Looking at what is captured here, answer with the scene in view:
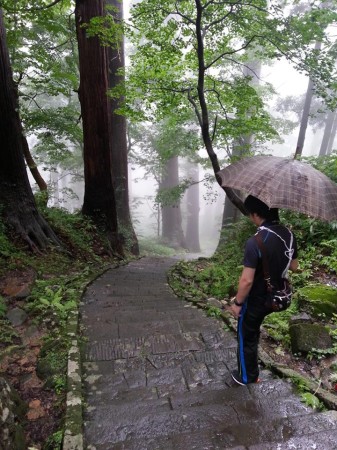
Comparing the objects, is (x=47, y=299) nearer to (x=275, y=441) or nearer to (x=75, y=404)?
(x=75, y=404)

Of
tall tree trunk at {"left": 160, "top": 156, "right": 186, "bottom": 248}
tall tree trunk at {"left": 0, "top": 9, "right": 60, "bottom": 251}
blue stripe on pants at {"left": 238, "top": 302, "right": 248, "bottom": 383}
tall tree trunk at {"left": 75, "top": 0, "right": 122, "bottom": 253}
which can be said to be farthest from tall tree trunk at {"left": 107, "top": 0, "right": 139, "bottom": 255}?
blue stripe on pants at {"left": 238, "top": 302, "right": 248, "bottom": 383}

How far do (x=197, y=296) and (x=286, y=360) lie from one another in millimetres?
2579

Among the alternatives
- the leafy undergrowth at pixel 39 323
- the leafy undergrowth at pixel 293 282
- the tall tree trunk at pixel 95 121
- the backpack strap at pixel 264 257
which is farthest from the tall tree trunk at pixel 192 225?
the backpack strap at pixel 264 257

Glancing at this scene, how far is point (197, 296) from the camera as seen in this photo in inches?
244

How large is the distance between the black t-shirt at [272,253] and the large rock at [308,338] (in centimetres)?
142

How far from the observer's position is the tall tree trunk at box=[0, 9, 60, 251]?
603cm

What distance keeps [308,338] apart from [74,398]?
9.03 ft

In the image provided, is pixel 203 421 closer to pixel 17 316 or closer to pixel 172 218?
pixel 17 316

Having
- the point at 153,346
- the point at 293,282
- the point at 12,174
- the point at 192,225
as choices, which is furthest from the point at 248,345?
the point at 192,225

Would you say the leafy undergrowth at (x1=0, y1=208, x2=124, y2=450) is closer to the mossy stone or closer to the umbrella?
the umbrella

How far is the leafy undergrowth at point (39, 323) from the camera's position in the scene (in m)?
2.67

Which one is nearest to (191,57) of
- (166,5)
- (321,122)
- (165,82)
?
(165,82)

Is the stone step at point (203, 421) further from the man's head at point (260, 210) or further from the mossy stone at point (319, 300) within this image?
the mossy stone at point (319, 300)

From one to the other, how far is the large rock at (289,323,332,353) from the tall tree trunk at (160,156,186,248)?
19.7m
